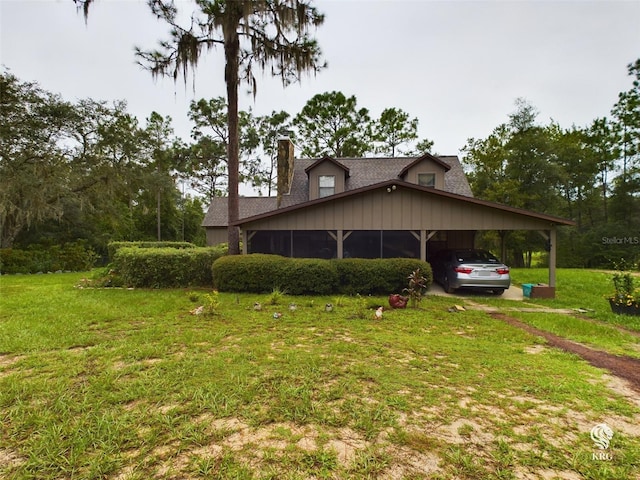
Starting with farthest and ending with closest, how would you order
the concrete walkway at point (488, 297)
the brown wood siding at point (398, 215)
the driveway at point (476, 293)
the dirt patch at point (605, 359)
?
the brown wood siding at point (398, 215)
the driveway at point (476, 293)
the concrete walkway at point (488, 297)
the dirt patch at point (605, 359)

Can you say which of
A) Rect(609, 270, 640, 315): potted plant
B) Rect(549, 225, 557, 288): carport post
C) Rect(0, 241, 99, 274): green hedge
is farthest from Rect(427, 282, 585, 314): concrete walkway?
Rect(0, 241, 99, 274): green hedge

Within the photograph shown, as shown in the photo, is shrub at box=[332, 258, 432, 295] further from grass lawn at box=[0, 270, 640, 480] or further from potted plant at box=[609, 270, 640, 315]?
potted plant at box=[609, 270, 640, 315]

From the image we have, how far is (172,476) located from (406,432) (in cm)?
161

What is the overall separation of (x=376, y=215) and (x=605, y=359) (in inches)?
250

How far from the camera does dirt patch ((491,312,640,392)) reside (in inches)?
136

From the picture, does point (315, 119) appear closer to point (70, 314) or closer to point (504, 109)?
point (504, 109)

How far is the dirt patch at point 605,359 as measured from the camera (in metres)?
3.45

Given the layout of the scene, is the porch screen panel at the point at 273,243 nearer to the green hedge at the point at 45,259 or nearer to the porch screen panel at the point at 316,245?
the porch screen panel at the point at 316,245

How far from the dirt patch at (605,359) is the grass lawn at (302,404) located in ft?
0.73

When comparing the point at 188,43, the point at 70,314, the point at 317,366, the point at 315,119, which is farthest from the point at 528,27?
the point at 315,119

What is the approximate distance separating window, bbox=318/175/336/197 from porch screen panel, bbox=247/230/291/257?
9.01 feet

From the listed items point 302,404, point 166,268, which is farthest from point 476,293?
point 166,268

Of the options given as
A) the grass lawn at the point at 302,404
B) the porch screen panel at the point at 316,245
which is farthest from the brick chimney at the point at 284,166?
the grass lawn at the point at 302,404

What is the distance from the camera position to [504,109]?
23.5 m
